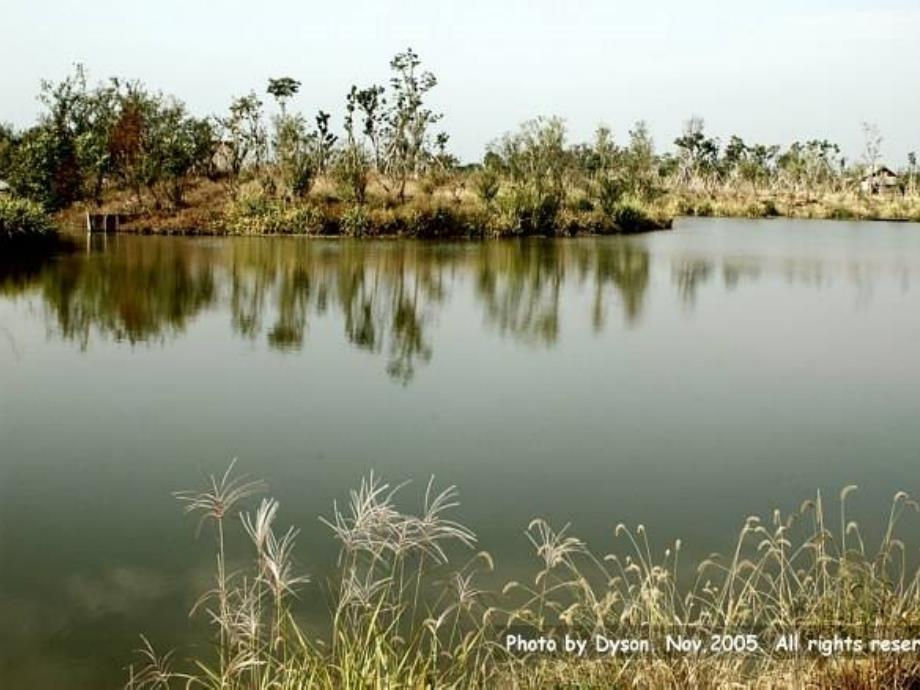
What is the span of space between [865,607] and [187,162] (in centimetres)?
2578

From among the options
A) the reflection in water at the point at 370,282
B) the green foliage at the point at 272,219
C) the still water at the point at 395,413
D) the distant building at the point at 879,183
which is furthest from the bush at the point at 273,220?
the distant building at the point at 879,183

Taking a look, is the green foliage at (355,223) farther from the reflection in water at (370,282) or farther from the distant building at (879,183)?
the distant building at (879,183)

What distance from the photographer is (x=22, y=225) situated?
17828 mm

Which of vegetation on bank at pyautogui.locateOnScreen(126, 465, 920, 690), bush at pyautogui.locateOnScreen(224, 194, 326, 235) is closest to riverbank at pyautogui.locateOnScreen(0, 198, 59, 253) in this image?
bush at pyautogui.locateOnScreen(224, 194, 326, 235)

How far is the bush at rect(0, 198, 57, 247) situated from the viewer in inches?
690

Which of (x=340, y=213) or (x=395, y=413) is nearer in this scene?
(x=395, y=413)

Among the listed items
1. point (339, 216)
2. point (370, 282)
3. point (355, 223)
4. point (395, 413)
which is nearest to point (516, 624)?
point (395, 413)

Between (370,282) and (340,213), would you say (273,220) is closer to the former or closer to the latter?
(340,213)

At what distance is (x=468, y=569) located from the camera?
4000 millimetres

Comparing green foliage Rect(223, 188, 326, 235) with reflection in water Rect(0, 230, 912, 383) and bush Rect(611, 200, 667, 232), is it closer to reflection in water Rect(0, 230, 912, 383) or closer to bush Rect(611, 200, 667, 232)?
reflection in water Rect(0, 230, 912, 383)

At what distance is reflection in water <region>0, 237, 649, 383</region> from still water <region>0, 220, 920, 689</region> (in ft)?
0.30

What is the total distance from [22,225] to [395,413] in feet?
46.3

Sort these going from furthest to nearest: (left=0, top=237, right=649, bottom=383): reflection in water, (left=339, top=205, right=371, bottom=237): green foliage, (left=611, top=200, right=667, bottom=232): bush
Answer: (left=611, top=200, right=667, bottom=232): bush → (left=339, top=205, right=371, bottom=237): green foliage → (left=0, top=237, right=649, bottom=383): reflection in water

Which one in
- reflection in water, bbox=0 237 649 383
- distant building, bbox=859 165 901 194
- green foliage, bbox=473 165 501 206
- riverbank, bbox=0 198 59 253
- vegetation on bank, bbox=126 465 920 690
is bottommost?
vegetation on bank, bbox=126 465 920 690
